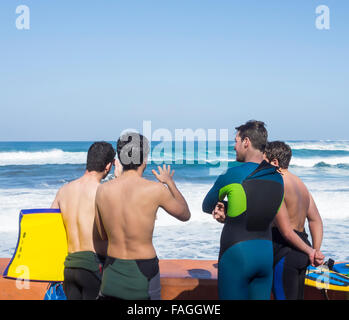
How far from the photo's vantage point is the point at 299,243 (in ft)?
9.45

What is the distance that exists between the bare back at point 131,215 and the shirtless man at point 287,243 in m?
1.06

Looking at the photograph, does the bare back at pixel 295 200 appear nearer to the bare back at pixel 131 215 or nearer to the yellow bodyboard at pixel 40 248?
the bare back at pixel 131 215

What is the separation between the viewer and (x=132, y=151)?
2484 millimetres

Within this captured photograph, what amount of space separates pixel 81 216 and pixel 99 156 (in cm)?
46

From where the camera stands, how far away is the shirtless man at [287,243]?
291 centimetres

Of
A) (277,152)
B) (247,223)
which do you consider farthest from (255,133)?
(247,223)

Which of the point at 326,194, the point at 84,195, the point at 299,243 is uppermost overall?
the point at 84,195

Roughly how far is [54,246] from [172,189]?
→ 1015 mm

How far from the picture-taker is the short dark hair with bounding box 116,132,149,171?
8.16ft

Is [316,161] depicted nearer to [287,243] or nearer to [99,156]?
[287,243]

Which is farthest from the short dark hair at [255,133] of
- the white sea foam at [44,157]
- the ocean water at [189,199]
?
the white sea foam at [44,157]
